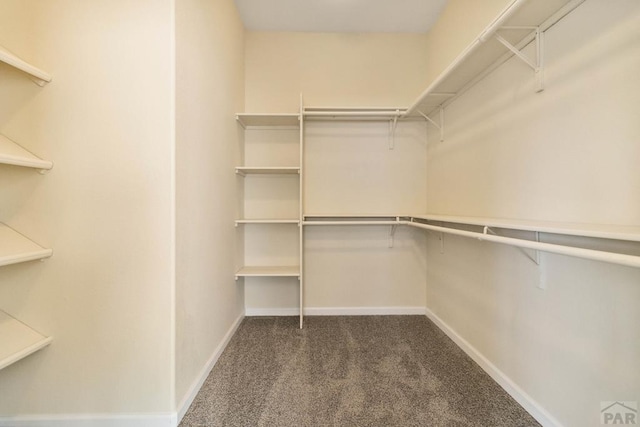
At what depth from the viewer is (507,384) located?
1.60m

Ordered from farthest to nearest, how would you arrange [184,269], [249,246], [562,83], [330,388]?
[249,246]
[330,388]
[184,269]
[562,83]

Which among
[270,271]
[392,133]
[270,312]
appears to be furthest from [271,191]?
[392,133]

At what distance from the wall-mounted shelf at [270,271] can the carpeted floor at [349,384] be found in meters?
0.50

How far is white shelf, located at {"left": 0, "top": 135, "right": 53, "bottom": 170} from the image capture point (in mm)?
1147

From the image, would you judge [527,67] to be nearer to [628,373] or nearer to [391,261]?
[628,373]

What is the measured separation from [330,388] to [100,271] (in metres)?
1.42

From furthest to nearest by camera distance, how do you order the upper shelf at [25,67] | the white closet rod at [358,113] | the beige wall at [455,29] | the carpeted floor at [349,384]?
the white closet rod at [358,113] → the beige wall at [455,29] → the carpeted floor at [349,384] → the upper shelf at [25,67]

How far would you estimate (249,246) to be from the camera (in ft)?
9.14

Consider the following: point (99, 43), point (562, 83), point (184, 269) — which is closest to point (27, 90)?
point (99, 43)

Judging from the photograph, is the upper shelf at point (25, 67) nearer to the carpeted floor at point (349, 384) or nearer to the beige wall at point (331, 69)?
the beige wall at point (331, 69)

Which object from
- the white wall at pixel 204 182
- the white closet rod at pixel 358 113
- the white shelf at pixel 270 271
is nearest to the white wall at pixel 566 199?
the white closet rod at pixel 358 113

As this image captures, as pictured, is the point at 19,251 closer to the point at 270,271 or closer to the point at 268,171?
the point at 270,271

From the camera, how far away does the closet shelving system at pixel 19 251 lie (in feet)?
3.78

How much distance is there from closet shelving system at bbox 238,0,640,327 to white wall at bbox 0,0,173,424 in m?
1.33
